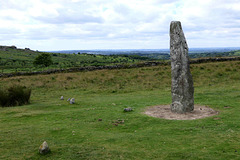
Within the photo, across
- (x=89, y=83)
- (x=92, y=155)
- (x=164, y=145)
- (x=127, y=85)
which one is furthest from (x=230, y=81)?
(x=92, y=155)

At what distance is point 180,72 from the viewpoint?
45.3 feet

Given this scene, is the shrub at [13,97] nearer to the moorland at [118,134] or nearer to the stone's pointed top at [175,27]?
the moorland at [118,134]

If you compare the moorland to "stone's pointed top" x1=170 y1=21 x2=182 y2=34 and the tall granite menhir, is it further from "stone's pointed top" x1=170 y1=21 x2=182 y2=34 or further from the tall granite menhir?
"stone's pointed top" x1=170 y1=21 x2=182 y2=34

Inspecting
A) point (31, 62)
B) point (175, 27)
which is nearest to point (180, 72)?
point (175, 27)

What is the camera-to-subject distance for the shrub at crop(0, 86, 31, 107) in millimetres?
19428

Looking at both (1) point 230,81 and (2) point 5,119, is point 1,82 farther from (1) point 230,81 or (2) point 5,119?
(1) point 230,81

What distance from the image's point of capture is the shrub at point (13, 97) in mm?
19428

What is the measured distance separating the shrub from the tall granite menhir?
13634 mm

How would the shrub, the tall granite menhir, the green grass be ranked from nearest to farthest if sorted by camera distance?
the tall granite menhir → the shrub → the green grass

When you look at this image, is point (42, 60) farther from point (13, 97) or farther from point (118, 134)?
point (118, 134)

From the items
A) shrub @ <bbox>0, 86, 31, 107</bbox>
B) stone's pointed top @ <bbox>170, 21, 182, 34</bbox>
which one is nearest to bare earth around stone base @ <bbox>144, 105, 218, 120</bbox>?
stone's pointed top @ <bbox>170, 21, 182, 34</bbox>

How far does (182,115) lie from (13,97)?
14.7 metres

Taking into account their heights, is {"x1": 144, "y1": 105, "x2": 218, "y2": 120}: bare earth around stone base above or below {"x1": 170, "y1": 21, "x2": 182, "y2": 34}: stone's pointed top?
below

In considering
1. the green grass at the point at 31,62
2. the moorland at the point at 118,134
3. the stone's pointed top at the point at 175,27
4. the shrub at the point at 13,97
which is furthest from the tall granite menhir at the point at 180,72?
the green grass at the point at 31,62
